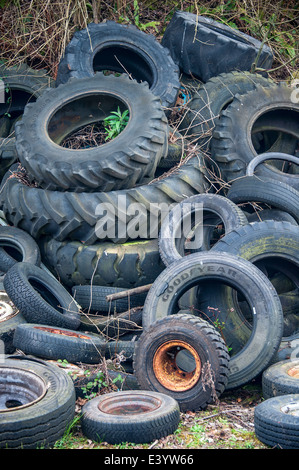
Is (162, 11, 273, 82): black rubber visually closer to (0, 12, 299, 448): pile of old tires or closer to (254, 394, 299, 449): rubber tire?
(0, 12, 299, 448): pile of old tires

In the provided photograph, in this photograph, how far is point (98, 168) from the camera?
6039 millimetres

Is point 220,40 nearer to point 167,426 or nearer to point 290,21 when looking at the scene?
point 290,21

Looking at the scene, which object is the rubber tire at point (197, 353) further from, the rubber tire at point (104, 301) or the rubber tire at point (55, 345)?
the rubber tire at point (104, 301)

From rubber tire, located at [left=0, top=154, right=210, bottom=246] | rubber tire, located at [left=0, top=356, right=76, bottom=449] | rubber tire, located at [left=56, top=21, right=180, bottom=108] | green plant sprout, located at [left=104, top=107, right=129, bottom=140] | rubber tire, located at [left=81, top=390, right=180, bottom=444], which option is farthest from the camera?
rubber tire, located at [left=56, top=21, right=180, bottom=108]

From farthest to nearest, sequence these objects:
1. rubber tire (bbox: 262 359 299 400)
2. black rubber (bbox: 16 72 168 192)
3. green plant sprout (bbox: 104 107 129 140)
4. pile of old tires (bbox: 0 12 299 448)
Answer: green plant sprout (bbox: 104 107 129 140) → black rubber (bbox: 16 72 168 192) → rubber tire (bbox: 262 359 299 400) → pile of old tires (bbox: 0 12 299 448)

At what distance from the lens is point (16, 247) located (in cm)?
621

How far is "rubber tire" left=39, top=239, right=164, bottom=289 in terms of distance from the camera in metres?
5.89

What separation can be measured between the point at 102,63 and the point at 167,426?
5581mm

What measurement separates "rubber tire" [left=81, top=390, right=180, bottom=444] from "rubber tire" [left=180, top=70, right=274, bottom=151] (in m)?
3.89

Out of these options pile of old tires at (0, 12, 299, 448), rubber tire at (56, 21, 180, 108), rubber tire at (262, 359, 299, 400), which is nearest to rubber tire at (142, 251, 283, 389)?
pile of old tires at (0, 12, 299, 448)

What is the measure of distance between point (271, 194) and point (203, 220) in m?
0.71
